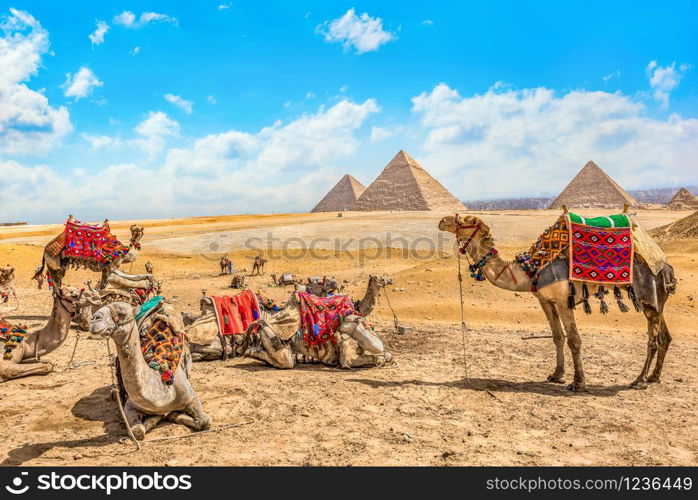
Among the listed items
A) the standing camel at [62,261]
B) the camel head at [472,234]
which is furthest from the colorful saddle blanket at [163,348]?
the standing camel at [62,261]

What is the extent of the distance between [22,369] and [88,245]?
18.2ft

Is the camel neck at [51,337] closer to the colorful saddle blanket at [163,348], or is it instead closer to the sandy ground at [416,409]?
the sandy ground at [416,409]

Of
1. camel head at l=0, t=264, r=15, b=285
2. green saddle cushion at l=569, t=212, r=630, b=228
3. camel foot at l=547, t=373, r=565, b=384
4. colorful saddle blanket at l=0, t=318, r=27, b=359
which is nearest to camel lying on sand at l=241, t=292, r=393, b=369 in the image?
camel foot at l=547, t=373, r=565, b=384

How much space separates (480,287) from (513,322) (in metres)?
3.25

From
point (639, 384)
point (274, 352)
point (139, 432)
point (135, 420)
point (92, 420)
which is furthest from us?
point (274, 352)

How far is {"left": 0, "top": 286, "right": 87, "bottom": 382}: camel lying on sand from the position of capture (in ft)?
23.3

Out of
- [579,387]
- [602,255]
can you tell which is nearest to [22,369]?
[579,387]

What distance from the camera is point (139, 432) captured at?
4.97 m

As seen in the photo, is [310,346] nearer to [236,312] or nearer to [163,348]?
[236,312]

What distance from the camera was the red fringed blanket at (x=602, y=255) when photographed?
6.68 metres

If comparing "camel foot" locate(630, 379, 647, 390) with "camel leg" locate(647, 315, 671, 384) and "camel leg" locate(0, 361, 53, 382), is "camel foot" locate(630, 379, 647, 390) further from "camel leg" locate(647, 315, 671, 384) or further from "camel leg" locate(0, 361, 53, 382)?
"camel leg" locate(0, 361, 53, 382)

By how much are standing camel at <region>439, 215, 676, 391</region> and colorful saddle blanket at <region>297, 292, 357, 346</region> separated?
216cm

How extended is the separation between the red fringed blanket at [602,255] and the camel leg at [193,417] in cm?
511

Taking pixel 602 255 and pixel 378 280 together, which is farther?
pixel 378 280
